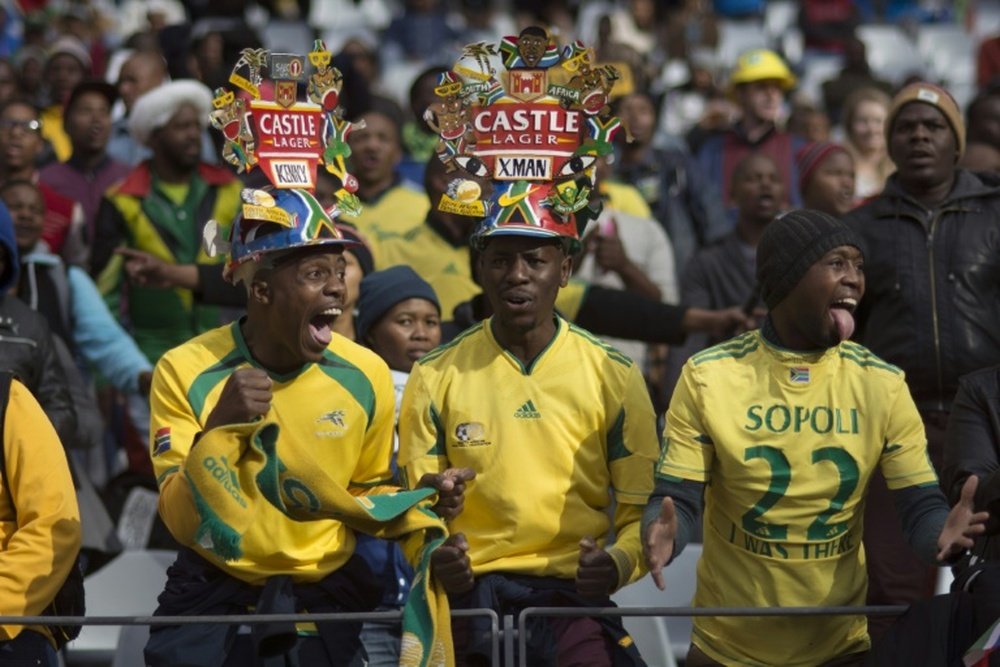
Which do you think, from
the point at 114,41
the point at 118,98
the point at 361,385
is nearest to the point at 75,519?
the point at 361,385

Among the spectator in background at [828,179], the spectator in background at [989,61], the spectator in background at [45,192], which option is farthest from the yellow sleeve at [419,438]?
the spectator in background at [989,61]

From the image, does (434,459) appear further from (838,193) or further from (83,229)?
(83,229)

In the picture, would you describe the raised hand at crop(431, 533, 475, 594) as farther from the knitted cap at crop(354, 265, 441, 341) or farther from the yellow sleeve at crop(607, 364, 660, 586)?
the knitted cap at crop(354, 265, 441, 341)

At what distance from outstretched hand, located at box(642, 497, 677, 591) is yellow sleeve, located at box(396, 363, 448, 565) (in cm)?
79

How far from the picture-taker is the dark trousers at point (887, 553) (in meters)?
7.62

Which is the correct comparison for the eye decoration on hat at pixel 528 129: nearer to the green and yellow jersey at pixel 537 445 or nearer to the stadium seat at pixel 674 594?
the green and yellow jersey at pixel 537 445

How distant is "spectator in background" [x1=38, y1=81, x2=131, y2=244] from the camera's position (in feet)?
37.1

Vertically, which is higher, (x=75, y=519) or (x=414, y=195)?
(x=414, y=195)

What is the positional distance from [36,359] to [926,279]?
3.44 metres

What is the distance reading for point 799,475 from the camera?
20.4ft

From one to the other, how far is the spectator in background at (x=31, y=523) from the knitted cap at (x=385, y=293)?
1.73 m

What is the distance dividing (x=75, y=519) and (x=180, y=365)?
569 millimetres

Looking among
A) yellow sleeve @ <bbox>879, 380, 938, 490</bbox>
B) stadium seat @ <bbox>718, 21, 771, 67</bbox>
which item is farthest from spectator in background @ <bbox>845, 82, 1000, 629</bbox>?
stadium seat @ <bbox>718, 21, 771, 67</bbox>

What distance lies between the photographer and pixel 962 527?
584cm
